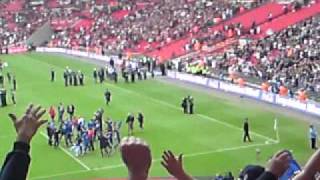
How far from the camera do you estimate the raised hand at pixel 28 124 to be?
3.72 meters

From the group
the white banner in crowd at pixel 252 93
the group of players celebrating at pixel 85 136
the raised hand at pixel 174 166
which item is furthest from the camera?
the white banner in crowd at pixel 252 93

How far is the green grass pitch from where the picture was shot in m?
23.7

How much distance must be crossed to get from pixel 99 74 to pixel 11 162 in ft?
137

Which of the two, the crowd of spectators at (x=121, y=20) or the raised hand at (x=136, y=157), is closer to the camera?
the raised hand at (x=136, y=157)

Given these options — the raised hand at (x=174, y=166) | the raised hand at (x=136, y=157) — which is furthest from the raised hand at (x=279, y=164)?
the raised hand at (x=136, y=157)

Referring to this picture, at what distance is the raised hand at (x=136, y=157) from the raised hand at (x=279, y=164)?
2.51ft

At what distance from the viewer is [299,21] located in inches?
1962

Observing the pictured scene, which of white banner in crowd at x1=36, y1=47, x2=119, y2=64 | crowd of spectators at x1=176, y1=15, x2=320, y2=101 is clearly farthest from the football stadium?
white banner in crowd at x1=36, y1=47, x2=119, y2=64

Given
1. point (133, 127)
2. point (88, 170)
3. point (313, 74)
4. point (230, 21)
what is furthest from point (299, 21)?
point (88, 170)

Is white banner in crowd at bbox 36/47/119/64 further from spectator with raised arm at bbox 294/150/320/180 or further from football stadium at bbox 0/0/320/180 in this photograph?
spectator with raised arm at bbox 294/150/320/180

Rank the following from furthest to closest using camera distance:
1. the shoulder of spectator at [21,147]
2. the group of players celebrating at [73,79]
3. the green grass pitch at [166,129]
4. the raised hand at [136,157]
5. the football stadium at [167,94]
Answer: the group of players celebrating at [73,79] < the green grass pitch at [166,129] < the football stadium at [167,94] < the shoulder of spectator at [21,147] < the raised hand at [136,157]

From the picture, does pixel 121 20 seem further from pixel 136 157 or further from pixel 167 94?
pixel 136 157

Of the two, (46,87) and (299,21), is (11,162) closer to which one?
(46,87)

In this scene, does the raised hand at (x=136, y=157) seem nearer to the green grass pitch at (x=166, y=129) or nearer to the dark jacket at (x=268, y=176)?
the dark jacket at (x=268, y=176)
